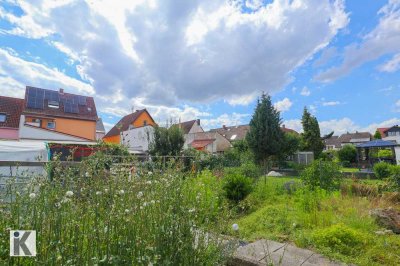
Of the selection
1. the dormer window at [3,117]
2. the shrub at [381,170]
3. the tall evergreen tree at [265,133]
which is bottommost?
the shrub at [381,170]

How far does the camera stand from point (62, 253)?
1.60 m

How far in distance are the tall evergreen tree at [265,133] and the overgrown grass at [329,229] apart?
1354cm

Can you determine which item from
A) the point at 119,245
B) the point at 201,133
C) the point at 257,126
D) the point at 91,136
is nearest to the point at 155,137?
the point at 257,126

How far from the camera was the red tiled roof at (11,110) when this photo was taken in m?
21.3

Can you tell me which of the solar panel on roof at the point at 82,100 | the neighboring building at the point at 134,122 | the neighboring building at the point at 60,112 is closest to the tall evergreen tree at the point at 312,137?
the neighboring building at the point at 134,122

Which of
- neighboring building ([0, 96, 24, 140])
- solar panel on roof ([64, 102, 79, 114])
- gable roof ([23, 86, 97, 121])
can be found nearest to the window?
gable roof ([23, 86, 97, 121])

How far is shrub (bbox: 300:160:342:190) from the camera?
696 centimetres

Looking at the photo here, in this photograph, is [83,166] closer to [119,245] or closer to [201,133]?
[119,245]

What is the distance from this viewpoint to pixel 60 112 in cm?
2284

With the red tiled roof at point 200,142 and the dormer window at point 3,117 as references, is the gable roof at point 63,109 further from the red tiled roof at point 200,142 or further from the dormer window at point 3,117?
the red tiled roof at point 200,142

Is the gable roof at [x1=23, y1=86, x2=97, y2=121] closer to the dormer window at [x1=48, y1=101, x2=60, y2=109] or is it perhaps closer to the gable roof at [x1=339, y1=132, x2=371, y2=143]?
the dormer window at [x1=48, y1=101, x2=60, y2=109]

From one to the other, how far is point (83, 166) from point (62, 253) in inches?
32.1

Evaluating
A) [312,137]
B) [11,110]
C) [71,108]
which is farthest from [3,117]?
[312,137]

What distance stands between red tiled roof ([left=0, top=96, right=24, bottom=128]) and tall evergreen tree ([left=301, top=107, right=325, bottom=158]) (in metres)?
30.3
